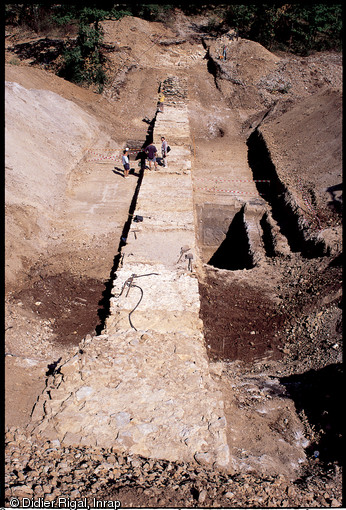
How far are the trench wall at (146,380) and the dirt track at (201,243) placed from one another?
609 mm

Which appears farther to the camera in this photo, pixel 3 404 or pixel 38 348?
pixel 38 348

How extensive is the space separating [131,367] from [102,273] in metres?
4.27

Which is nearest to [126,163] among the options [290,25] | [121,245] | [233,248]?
[121,245]

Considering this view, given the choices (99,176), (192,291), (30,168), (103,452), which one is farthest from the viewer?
(99,176)

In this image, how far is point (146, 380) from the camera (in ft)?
18.5

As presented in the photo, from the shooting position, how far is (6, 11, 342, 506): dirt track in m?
6.94

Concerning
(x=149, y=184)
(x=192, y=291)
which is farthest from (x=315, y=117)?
(x=192, y=291)

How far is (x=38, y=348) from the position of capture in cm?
700

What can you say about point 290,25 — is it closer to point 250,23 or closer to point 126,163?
point 250,23

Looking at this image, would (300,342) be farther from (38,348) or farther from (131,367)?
(38,348)

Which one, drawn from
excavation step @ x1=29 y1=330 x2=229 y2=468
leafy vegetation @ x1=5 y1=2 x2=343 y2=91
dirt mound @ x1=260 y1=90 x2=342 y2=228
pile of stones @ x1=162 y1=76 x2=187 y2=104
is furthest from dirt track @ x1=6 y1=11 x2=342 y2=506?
leafy vegetation @ x1=5 y1=2 x2=343 y2=91

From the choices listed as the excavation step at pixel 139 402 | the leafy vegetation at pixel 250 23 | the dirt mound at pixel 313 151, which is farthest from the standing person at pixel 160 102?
the excavation step at pixel 139 402

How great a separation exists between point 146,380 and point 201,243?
8.01m

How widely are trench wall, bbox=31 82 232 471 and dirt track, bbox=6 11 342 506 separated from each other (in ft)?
2.00
